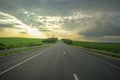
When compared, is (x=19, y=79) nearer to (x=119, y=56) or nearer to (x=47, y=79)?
(x=47, y=79)

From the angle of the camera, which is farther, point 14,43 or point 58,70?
point 14,43

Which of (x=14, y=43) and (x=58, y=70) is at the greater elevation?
(x=58, y=70)

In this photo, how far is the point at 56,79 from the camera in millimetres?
6465

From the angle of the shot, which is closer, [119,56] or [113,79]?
[113,79]

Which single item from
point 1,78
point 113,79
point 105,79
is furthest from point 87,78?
point 1,78

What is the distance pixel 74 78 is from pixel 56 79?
0.95 meters

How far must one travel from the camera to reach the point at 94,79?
655 centimetres

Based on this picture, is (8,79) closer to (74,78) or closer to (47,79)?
(47,79)

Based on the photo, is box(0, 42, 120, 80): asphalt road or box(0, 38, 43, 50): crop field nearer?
box(0, 42, 120, 80): asphalt road

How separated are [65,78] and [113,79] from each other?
94.9 inches

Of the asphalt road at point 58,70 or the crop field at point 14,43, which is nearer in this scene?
the asphalt road at point 58,70

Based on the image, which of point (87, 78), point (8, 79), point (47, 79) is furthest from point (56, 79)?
point (8, 79)

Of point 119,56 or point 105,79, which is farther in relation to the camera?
point 119,56

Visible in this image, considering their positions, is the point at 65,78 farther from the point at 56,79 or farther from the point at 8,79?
the point at 8,79
